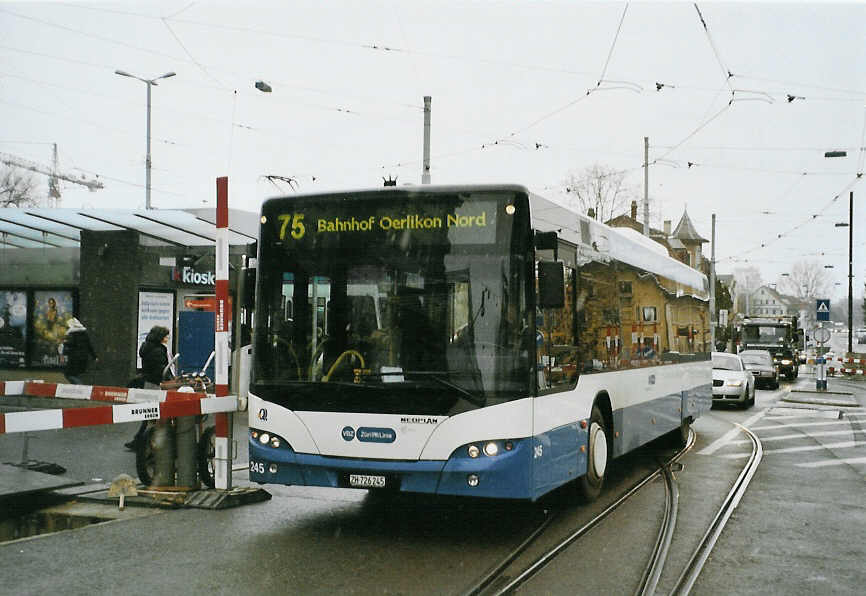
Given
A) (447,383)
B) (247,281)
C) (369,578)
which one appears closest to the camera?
(369,578)

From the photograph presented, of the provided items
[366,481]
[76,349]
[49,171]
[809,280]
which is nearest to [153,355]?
[76,349]

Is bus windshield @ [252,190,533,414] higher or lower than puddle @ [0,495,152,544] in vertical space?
higher

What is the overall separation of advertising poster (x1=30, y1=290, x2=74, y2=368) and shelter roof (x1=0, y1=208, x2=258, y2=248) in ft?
3.75

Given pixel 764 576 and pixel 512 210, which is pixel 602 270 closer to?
pixel 512 210

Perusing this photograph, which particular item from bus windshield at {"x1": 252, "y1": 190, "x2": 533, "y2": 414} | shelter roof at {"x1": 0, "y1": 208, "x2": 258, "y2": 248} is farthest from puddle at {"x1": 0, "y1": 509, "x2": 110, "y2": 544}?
shelter roof at {"x1": 0, "y1": 208, "x2": 258, "y2": 248}

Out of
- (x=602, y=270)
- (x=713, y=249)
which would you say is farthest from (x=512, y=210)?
(x=713, y=249)

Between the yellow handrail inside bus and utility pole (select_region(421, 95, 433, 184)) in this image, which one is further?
utility pole (select_region(421, 95, 433, 184))

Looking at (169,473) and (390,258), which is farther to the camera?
(169,473)

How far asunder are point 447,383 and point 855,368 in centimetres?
4201

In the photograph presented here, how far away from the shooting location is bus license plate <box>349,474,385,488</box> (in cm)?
693

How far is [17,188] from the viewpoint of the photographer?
54625 mm

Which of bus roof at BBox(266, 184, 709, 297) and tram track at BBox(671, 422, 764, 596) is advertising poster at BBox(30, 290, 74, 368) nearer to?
bus roof at BBox(266, 184, 709, 297)

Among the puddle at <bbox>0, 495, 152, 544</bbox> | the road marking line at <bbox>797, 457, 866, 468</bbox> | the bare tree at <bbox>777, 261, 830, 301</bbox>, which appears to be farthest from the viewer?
the bare tree at <bbox>777, 261, 830, 301</bbox>

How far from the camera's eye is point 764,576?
20.1ft
